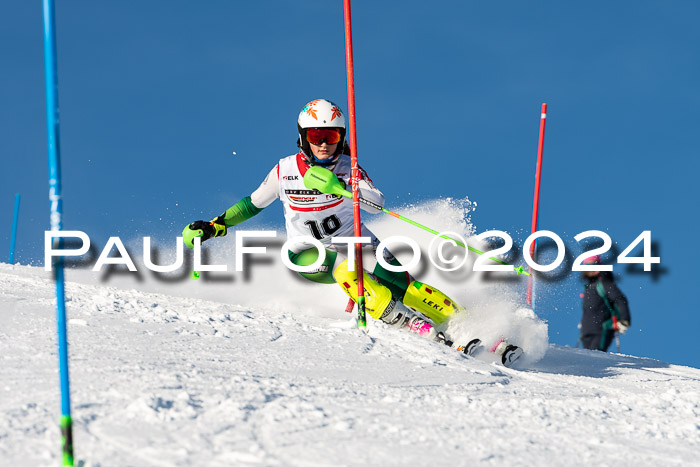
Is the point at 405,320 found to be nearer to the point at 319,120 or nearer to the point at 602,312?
the point at 319,120

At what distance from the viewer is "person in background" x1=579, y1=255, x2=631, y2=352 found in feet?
31.0

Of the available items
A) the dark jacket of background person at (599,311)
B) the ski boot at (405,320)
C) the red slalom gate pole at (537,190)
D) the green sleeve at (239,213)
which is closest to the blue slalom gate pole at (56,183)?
the ski boot at (405,320)

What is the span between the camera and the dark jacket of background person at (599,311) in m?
9.48

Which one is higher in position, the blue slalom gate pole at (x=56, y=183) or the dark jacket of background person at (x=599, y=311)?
the blue slalom gate pole at (x=56, y=183)

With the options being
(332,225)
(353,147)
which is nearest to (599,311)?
(332,225)

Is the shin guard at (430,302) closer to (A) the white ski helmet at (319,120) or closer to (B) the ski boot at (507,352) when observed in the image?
(B) the ski boot at (507,352)

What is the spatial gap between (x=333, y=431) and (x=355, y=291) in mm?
2851

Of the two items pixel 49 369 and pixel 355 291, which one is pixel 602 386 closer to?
pixel 355 291

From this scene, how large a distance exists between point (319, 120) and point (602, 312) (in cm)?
573

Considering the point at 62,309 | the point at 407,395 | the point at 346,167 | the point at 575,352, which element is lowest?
the point at 575,352

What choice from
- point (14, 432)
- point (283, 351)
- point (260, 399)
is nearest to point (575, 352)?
point (283, 351)

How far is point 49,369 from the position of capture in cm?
336

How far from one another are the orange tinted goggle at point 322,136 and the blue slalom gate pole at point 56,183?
3.51 m

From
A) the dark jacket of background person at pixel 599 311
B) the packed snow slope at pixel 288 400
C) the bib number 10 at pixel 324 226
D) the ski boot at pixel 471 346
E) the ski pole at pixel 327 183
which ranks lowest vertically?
the dark jacket of background person at pixel 599 311
